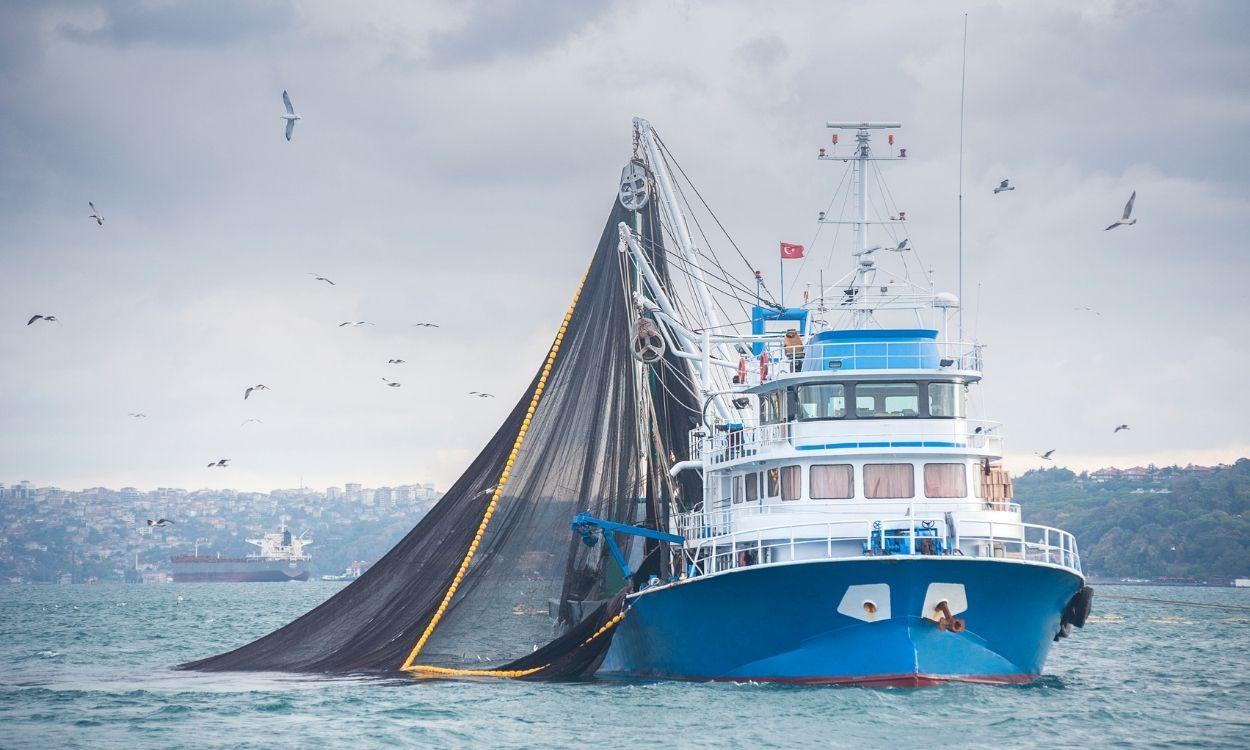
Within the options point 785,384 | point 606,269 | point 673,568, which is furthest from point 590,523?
point 606,269

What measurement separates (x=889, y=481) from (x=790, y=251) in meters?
9.35

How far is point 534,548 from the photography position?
3928cm

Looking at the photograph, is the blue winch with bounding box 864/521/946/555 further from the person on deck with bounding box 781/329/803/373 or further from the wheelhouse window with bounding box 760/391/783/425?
the person on deck with bounding box 781/329/803/373

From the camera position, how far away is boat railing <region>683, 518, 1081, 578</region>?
32281 mm

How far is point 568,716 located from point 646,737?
313 cm

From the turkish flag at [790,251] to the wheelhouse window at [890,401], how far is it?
7622 millimetres

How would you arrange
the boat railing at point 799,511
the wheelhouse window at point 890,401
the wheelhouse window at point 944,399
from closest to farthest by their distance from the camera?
1. the boat railing at point 799,511
2. the wheelhouse window at point 890,401
3. the wheelhouse window at point 944,399

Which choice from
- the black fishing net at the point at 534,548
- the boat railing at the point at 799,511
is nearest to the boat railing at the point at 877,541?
the boat railing at the point at 799,511

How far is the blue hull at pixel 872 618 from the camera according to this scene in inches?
1232

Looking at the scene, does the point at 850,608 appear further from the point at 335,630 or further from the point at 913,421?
the point at 335,630

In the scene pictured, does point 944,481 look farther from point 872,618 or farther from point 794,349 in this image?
point 794,349

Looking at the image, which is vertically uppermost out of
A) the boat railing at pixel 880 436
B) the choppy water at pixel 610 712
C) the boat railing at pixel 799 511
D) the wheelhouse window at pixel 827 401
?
the wheelhouse window at pixel 827 401

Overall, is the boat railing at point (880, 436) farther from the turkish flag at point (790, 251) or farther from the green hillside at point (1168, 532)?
the green hillside at point (1168, 532)

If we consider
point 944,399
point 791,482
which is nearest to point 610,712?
point 791,482
